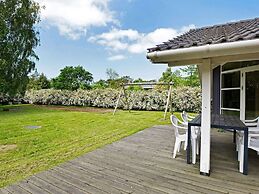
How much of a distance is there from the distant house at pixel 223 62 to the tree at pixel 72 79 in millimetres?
20816

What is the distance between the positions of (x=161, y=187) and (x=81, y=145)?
121 inches

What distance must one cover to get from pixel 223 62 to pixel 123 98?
12.3m

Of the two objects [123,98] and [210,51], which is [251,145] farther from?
[123,98]

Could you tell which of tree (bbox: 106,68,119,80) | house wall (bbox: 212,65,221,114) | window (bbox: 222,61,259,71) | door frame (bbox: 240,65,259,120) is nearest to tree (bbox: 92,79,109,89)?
tree (bbox: 106,68,119,80)

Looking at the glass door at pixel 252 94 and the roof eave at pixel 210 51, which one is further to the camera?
the glass door at pixel 252 94

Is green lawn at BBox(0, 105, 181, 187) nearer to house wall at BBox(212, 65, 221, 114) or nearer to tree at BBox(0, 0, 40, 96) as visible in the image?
house wall at BBox(212, 65, 221, 114)

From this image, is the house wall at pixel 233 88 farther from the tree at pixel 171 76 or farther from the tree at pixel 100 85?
the tree at pixel 100 85

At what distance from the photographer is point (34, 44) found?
50.9 feet

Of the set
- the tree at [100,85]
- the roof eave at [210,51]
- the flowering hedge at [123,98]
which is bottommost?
the flowering hedge at [123,98]

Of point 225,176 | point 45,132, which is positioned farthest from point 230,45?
point 45,132

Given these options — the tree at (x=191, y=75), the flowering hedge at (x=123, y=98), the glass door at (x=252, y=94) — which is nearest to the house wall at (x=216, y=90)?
the glass door at (x=252, y=94)

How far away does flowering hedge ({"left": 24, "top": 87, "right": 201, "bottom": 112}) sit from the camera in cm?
1326

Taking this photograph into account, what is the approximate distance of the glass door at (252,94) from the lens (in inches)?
239

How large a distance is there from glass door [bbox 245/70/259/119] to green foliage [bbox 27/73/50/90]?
2266 cm
